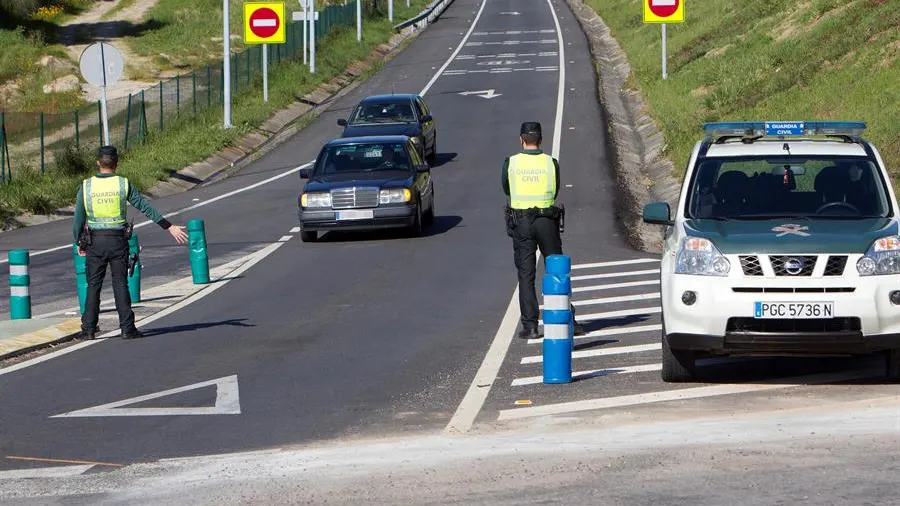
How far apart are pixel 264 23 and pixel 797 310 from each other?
125ft

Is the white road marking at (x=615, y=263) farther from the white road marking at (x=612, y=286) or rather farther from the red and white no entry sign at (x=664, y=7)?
the red and white no entry sign at (x=664, y=7)

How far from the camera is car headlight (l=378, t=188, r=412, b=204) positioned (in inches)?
992

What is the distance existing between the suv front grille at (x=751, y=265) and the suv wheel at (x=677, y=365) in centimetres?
84

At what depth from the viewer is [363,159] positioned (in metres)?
26.9

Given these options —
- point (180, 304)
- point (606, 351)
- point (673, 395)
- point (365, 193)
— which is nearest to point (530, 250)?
point (606, 351)

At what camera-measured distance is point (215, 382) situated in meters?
13.1

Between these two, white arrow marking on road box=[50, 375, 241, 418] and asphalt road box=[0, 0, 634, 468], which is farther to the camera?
white arrow marking on road box=[50, 375, 241, 418]

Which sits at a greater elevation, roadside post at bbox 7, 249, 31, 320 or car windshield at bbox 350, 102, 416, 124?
roadside post at bbox 7, 249, 31, 320

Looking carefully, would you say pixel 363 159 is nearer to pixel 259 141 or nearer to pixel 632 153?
pixel 632 153

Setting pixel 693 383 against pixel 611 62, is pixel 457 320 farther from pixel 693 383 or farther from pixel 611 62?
pixel 611 62

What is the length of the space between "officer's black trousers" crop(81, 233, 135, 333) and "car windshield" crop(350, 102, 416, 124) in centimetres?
2033

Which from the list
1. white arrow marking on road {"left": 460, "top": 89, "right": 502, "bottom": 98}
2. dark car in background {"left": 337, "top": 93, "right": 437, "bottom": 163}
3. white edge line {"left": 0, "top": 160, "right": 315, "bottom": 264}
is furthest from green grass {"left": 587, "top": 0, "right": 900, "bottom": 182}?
white edge line {"left": 0, "top": 160, "right": 315, "bottom": 264}

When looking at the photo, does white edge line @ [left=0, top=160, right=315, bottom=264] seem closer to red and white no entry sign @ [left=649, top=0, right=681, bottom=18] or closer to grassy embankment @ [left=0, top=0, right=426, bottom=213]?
grassy embankment @ [left=0, top=0, right=426, bottom=213]

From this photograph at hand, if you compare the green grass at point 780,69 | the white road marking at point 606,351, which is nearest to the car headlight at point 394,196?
the green grass at point 780,69
